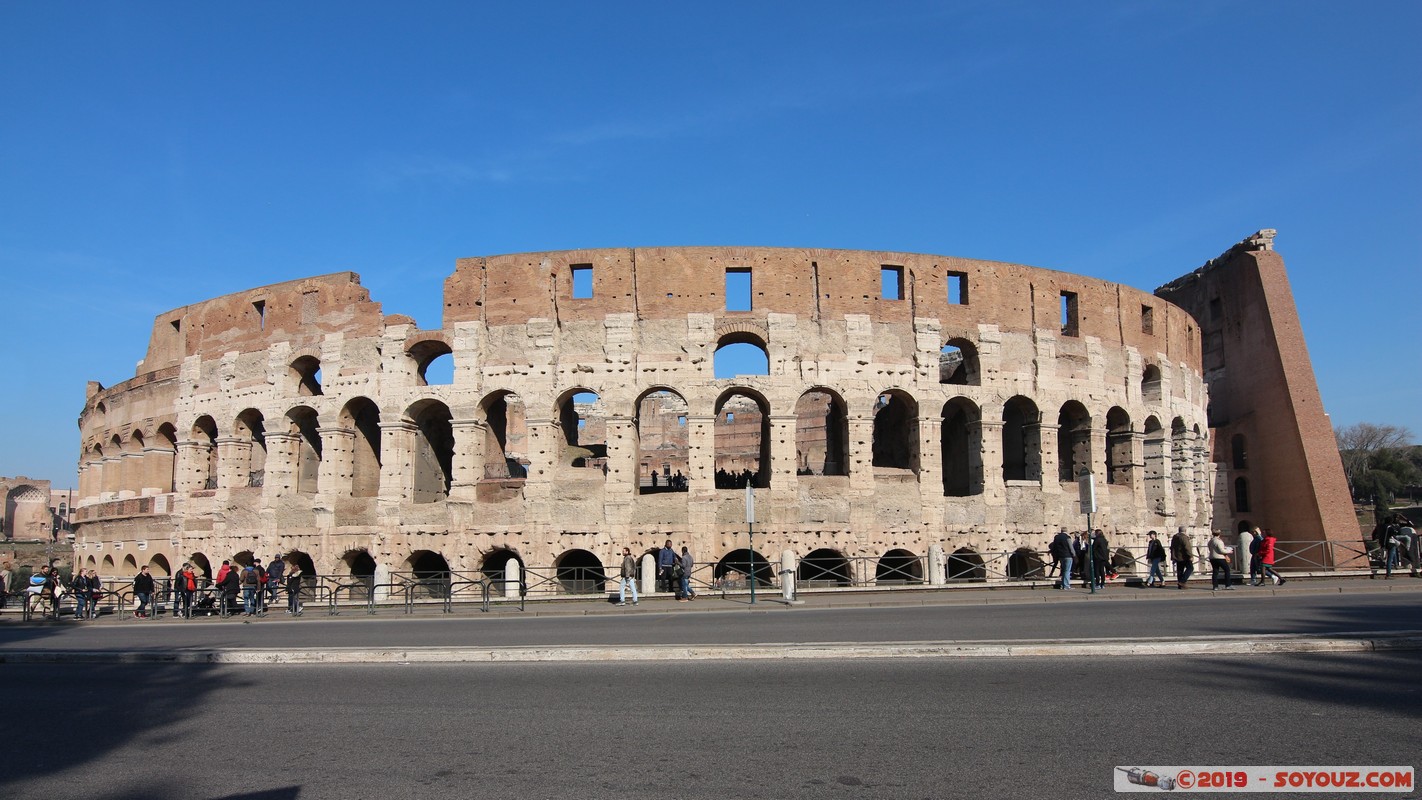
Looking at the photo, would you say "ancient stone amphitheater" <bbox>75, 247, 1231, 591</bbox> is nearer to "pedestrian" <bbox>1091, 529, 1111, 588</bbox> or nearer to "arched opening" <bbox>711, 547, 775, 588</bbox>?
"arched opening" <bbox>711, 547, 775, 588</bbox>

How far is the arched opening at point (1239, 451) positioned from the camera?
34.6 meters

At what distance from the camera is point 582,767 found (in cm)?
562

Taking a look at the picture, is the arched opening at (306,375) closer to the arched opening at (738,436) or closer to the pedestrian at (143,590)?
the pedestrian at (143,590)

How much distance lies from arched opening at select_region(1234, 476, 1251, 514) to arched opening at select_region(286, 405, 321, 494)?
31.7 m

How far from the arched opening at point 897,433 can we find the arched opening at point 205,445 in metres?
19.8

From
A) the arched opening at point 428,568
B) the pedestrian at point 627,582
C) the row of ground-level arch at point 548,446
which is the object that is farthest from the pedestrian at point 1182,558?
the arched opening at point 428,568

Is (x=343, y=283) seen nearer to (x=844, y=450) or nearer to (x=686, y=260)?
(x=686, y=260)

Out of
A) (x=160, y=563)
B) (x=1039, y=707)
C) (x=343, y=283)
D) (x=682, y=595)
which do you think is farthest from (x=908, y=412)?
(x=160, y=563)

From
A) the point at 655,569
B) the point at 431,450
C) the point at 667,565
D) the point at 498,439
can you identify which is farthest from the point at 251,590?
the point at 498,439

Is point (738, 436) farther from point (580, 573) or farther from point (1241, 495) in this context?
point (1241, 495)

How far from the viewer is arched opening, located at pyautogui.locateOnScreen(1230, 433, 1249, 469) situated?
3459 cm

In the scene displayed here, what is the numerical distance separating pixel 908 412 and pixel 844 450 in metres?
2.30

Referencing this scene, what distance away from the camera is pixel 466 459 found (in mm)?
23562

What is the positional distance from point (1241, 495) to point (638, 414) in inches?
949
